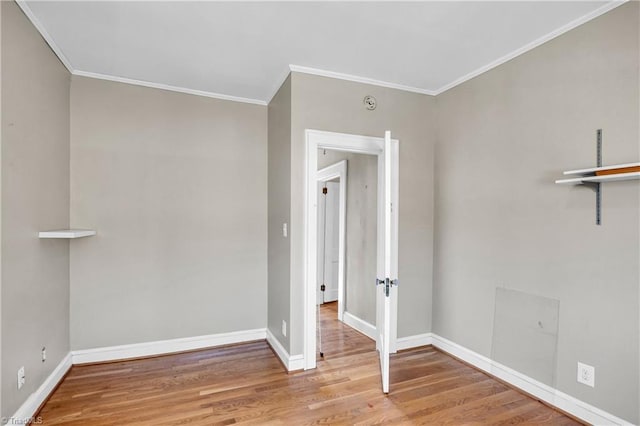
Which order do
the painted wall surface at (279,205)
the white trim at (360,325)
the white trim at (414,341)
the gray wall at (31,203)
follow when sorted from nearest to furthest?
1. the gray wall at (31,203)
2. the painted wall surface at (279,205)
3. the white trim at (414,341)
4. the white trim at (360,325)

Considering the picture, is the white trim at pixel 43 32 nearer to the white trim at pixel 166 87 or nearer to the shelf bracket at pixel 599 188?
the white trim at pixel 166 87

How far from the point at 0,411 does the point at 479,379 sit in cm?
328

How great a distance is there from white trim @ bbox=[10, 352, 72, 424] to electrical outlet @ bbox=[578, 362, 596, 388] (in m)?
3.58

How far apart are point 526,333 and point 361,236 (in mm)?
1960

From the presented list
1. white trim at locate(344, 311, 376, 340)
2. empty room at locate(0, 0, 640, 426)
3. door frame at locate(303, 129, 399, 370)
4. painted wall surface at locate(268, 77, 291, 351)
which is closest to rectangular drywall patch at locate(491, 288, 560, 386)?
empty room at locate(0, 0, 640, 426)

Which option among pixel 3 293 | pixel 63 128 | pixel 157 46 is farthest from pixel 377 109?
pixel 3 293

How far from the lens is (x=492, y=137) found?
9.50ft

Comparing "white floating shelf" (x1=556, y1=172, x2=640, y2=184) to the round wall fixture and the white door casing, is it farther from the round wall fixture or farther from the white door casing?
the white door casing

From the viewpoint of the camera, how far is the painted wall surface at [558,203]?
2039 mm

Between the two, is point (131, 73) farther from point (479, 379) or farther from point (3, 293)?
point (479, 379)

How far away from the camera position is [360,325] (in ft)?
13.1

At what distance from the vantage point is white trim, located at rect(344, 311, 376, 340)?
3.75m

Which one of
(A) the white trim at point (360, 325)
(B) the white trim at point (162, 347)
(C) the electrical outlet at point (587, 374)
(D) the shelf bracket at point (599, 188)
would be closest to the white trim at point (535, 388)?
(C) the electrical outlet at point (587, 374)

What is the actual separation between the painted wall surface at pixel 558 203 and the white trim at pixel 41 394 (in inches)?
134
